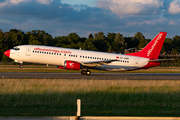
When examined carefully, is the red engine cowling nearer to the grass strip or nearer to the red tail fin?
the red tail fin

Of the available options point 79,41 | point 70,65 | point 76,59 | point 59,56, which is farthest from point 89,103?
point 79,41

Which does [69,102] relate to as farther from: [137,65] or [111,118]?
[137,65]

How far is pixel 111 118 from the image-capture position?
838cm

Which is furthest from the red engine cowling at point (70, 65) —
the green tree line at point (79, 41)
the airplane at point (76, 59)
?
the green tree line at point (79, 41)

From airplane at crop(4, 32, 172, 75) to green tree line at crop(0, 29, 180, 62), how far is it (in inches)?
1469

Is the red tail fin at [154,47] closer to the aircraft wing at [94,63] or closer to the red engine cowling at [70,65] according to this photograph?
the aircraft wing at [94,63]

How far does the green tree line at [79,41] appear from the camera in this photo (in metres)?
92.1

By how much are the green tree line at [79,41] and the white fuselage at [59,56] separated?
122 ft

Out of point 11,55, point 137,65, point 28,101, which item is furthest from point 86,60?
point 28,101

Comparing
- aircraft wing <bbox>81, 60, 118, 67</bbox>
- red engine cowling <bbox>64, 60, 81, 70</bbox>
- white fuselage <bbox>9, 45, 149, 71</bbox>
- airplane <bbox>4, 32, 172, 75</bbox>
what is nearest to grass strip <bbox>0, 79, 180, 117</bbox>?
red engine cowling <bbox>64, 60, 81, 70</bbox>

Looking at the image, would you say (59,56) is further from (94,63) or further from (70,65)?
(94,63)

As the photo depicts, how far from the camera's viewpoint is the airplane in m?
30.6

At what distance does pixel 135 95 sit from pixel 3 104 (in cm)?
834

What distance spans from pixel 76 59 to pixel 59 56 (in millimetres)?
2486
